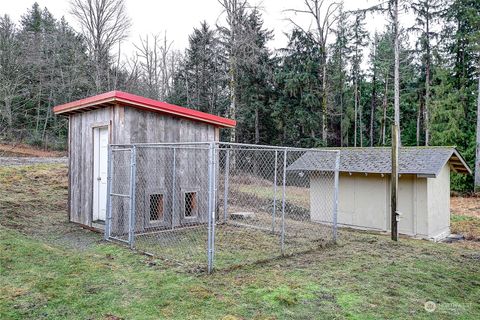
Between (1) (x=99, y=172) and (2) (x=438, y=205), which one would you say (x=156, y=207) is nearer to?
(1) (x=99, y=172)

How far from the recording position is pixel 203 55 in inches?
956

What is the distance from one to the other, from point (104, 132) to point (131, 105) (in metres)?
0.98

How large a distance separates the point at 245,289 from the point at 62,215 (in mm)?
6451

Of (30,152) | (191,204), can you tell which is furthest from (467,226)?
(30,152)

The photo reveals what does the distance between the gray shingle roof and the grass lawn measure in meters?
3.11

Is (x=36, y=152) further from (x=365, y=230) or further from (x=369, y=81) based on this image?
(x=369, y=81)

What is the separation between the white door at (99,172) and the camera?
734 cm

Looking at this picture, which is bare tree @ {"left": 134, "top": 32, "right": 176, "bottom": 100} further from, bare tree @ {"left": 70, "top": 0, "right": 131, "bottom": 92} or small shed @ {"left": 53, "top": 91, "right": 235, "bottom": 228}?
small shed @ {"left": 53, "top": 91, "right": 235, "bottom": 228}

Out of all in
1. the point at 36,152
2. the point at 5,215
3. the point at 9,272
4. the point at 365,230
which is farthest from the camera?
the point at 36,152

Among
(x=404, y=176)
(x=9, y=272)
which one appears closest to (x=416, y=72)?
(x=404, y=176)

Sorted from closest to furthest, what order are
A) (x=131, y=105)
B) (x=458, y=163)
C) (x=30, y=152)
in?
(x=131, y=105), (x=458, y=163), (x=30, y=152)

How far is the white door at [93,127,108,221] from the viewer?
7336 mm

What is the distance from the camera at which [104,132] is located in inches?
→ 289

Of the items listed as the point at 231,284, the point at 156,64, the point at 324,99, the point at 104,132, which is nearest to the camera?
the point at 231,284
